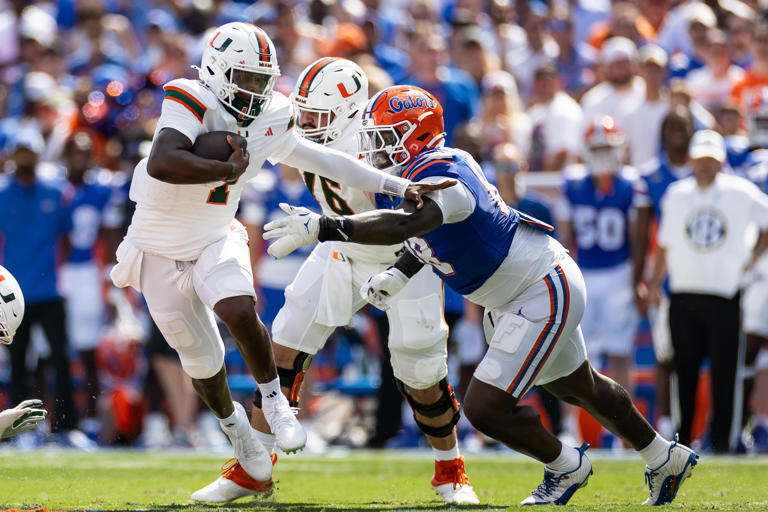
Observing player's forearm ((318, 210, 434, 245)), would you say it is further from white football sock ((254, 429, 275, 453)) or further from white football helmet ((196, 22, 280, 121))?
white football sock ((254, 429, 275, 453))

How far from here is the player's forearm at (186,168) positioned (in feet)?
17.2

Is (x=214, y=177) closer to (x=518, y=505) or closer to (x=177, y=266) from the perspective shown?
(x=177, y=266)

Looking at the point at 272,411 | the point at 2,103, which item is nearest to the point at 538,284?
the point at 272,411

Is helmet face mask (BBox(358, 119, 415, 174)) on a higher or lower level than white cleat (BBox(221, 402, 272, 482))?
higher

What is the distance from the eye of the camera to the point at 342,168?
571cm

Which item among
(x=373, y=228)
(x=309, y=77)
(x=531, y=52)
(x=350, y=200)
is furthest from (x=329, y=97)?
(x=531, y=52)

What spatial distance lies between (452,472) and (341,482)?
1.05 meters

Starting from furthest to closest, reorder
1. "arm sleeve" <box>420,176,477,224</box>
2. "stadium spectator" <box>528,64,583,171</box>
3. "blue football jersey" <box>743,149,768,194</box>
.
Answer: "stadium spectator" <box>528,64,583,171</box> → "blue football jersey" <box>743,149,768,194</box> → "arm sleeve" <box>420,176,477,224</box>

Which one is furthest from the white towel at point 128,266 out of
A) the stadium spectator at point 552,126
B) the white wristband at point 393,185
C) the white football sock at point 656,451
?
the stadium spectator at point 552,126

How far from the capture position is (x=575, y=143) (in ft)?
32.4

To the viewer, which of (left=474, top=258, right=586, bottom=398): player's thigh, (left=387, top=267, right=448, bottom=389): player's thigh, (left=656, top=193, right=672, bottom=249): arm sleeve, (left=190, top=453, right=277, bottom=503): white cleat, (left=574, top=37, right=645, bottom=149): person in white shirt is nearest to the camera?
(left=474, top=258, right=586, bottom=398): player's thigh

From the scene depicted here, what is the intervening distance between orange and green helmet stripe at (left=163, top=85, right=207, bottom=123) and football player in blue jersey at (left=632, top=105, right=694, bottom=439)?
14.3ft

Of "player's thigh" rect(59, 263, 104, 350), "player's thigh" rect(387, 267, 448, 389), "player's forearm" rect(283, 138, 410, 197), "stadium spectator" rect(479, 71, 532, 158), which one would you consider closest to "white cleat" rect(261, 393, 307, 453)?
"player's thigh" rect(387, 267, 448, 389)

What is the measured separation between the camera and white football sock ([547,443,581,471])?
570 centimetres
